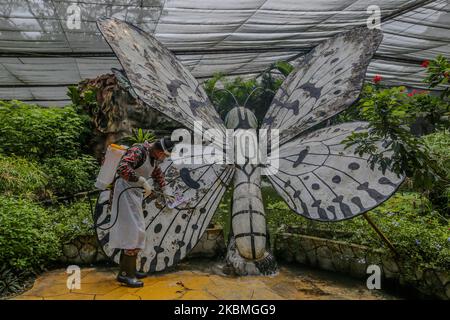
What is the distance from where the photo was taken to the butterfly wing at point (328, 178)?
2.48 m

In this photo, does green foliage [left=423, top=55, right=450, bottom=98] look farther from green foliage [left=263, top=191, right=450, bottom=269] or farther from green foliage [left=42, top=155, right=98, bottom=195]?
green foliage [left=42, top=155, right=98, bottom=195]

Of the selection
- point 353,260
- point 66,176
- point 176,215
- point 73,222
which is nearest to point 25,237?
point 73,222

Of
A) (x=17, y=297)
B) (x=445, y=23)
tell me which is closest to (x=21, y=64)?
(x=17, y=297)

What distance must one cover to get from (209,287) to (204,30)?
144 inches

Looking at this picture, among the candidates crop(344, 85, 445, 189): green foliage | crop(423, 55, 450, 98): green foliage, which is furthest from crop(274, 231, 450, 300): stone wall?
crop(423, 55, 450, 98): green foliage

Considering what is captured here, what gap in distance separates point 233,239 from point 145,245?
778 mm

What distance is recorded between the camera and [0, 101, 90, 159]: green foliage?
4.65 meters

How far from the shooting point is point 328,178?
9.12 feet

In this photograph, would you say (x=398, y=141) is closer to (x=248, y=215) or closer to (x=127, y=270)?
(x=248, y=215)

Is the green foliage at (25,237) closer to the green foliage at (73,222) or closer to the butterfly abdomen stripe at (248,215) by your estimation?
the green foliage at (73,222)

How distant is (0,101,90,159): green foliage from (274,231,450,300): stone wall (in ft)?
11.7

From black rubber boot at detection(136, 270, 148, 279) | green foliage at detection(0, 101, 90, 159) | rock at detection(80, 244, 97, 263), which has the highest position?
green foliage at detection(0, 101, 90, 159)

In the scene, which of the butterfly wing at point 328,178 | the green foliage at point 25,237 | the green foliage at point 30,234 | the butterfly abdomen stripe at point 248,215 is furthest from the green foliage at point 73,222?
the butterfly wing at point 328,178

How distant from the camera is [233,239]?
308 cm
